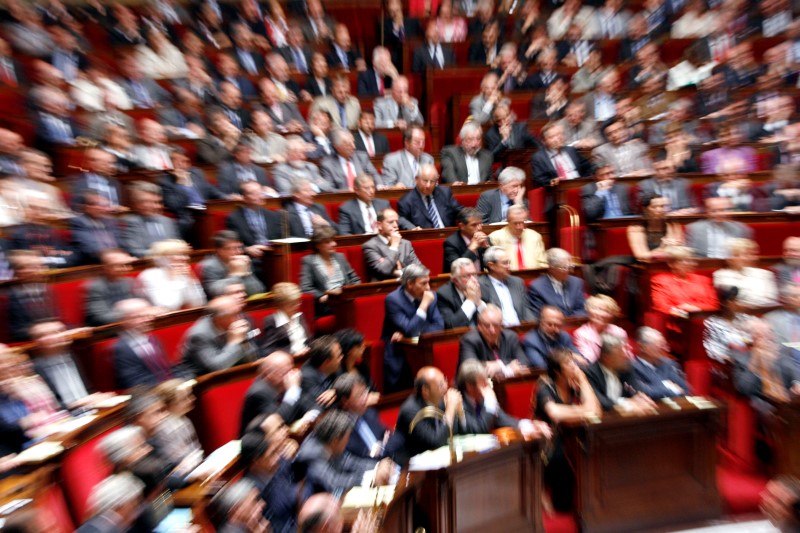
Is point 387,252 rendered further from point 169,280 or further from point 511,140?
point 511,140

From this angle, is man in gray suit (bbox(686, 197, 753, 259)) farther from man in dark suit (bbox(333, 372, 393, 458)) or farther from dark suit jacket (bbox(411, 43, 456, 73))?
dark suit jacket (bbox(411, 43, 456, 73))

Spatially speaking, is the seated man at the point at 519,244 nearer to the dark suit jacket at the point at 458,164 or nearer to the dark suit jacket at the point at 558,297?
the dark suit jacket at the point at 558,297

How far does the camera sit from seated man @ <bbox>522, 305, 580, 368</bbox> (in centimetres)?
85

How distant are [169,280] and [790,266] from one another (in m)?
1.07

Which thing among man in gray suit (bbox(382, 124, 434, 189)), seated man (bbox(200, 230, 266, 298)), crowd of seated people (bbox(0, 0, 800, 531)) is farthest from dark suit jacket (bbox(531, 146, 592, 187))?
seated man (bbox(200, 230, 266, 298))

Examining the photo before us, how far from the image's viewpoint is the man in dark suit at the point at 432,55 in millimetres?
1821

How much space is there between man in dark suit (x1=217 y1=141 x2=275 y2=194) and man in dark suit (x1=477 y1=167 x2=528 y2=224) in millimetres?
484

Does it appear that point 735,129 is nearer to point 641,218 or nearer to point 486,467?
point 641,218

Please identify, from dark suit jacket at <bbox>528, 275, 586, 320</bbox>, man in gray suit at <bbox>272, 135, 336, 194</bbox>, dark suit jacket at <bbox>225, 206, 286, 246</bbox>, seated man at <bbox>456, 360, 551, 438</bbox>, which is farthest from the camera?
man in gray suit at <bbox>272, 135, 336, 194</bbox>

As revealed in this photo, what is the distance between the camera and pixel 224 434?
2.33 feet

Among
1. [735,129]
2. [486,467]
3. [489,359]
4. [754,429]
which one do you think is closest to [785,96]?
[735,129]

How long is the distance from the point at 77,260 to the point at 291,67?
39.8 inches

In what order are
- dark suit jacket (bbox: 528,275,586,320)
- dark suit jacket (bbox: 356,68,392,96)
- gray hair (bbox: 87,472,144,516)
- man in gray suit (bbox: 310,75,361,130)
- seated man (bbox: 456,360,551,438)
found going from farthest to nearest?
Result: dark suit jacket (bbox: 356,68,392,96)
man in gray suit (bbox: 310,75,361,130)
dark suit jacket (bbox: 528,275,586,320)
seated man (bbox: 456,360,551,438)
gray hair (bbox: 87,472,144,516)

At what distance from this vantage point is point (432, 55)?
1825 millimetres
